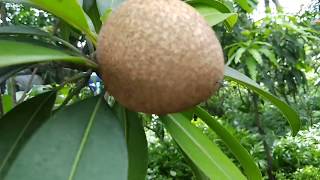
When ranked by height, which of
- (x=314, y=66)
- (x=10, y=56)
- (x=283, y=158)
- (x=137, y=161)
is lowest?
(x=283, y=158)

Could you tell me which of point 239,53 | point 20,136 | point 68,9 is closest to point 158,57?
point 68,9

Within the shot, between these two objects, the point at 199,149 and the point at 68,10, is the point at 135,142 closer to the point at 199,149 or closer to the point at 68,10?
the point at 199,149

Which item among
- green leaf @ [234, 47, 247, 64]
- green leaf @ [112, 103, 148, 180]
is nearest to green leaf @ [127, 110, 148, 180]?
green leaf @ [112, 103, 148, 180]

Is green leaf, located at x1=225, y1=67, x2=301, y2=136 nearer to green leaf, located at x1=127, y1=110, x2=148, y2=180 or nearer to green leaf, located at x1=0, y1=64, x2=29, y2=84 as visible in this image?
green leaf, located at x1=127, y1=110, x2=148, y2=180

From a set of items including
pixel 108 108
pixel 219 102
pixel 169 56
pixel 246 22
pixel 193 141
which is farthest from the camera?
pixel 219 102

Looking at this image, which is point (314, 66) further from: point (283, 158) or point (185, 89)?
point (185, 89)

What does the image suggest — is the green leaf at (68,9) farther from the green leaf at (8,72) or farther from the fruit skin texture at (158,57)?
the green leaf at (8,72)

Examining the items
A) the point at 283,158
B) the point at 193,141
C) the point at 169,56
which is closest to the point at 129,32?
the point at 169,56
